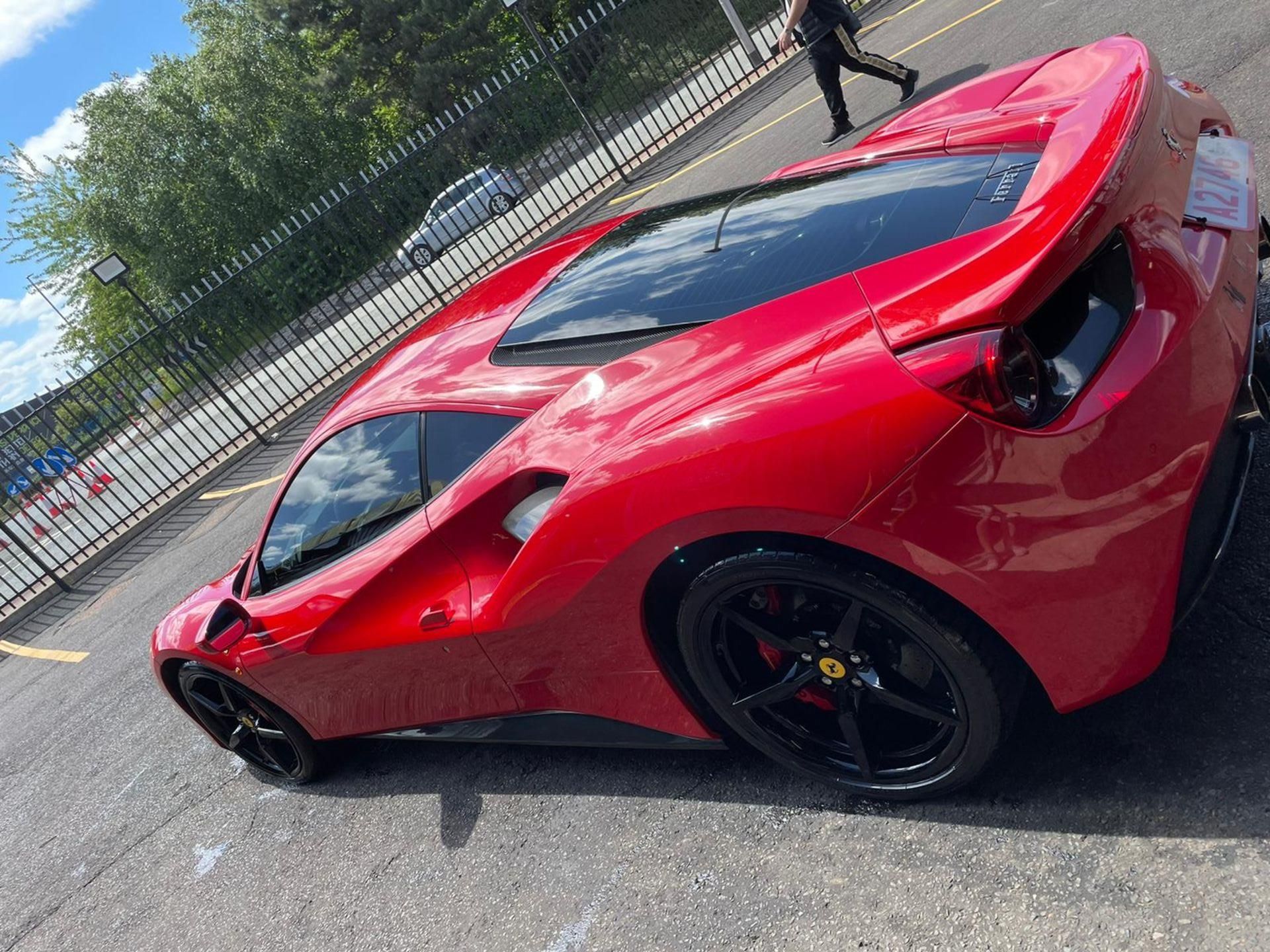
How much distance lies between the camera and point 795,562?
192cm

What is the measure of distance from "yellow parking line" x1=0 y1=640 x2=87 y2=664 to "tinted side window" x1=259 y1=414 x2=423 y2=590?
531 centimetres

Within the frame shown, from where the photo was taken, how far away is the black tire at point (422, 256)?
1332 centimetres

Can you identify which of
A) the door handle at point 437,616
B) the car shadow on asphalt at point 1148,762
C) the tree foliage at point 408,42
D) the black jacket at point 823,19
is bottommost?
the car shadow on asphalt at point 1148,762

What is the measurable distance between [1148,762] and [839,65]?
8124 millimetres

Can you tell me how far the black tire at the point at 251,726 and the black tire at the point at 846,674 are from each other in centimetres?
199

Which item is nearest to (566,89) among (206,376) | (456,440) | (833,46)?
(833,46)

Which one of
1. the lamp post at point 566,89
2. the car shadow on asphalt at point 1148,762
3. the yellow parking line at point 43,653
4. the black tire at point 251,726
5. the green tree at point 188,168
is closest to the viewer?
the car shadow on asphalt at point 1148,762

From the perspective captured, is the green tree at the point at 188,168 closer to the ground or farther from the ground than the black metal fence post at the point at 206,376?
farther from the ground

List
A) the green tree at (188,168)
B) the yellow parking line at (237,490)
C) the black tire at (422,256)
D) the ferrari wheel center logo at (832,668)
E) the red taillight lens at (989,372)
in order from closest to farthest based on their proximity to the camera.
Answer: the red taillight lens at (989,372)
the ferrari wheel center logo at (832,668)
the yellow parking line at (237,490)
the black tire at (422,256)
the green tree at (188,168)

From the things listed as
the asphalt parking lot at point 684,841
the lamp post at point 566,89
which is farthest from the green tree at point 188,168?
the asphalt parking lot at point 684,841

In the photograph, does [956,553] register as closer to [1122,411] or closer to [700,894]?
[1122,411]

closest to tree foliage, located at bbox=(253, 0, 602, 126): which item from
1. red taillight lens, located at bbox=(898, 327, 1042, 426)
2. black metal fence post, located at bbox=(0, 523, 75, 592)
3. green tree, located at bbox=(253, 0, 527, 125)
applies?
green tree, located at bbox=(253, 0, 527, 125)

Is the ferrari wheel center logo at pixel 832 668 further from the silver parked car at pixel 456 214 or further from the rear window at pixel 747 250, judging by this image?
the silver parked car at pixel 456 214

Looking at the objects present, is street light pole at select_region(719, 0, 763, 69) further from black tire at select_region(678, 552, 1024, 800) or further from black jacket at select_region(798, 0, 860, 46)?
black tire at select_region(678, 552, 1024, 800)
